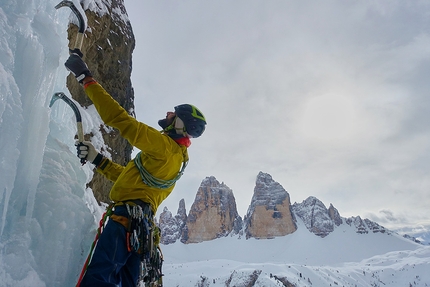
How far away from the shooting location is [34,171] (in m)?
2.73

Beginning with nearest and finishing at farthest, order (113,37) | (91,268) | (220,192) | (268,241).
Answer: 1. (91,268)
2. (113,37)
3. (268,241)
4. (220,192)

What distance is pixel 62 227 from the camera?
284 cm

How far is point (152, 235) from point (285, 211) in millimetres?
111418

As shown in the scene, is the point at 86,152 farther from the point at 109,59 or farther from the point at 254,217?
the point at 254,217

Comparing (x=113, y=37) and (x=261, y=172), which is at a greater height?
(x=261, y=172)

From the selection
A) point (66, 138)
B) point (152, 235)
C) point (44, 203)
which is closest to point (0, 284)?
point (44, 203)

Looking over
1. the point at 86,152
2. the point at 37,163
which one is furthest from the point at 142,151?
the point at 37,163

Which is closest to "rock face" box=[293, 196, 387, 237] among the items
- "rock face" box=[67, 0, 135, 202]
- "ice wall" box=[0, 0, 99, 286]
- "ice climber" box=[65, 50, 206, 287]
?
"rock face" box=[67, 0, 135, 202]

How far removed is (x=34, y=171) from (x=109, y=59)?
326 inches

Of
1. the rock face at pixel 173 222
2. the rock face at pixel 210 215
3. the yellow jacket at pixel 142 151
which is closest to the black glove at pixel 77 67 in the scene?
the yellow jacket at pixel 142 151

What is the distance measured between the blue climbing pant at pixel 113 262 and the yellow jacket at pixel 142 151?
0.80ft

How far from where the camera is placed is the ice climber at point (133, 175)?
2.67 m

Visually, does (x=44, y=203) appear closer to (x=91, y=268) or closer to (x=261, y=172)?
(x=91, y=268)

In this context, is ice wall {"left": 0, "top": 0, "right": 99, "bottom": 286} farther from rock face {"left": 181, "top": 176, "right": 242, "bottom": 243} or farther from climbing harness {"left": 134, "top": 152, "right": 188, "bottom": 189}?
rock face {"left": 181, "top": 176, "right": 242, "bottom": 243}
